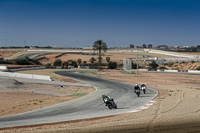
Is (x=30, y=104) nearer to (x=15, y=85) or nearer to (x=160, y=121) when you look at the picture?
(x=15, y=85)

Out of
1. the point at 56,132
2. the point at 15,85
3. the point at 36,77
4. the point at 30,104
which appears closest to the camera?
the point at 56,132

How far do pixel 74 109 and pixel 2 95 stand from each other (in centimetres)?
1128

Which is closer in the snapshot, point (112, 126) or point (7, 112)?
point (112, 126)

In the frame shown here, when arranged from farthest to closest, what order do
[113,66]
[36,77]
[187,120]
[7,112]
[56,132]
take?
[113,66]
[36,77]
[7,112]
[187,120]
[56,132]

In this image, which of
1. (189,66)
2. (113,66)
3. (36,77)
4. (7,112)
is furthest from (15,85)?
(189,66)

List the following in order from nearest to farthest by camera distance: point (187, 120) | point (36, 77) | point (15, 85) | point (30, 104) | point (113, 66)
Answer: point (187, 120) < point (30, 104) < point (15, 85) < point (36, 77) < point (113, 66)

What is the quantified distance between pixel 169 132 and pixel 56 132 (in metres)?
3.65

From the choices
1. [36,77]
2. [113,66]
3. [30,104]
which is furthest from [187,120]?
[113,66]

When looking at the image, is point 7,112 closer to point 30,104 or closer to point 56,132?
point 30,104

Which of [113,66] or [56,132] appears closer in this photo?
[56,132]

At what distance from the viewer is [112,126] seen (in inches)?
339

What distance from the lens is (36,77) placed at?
161 ft

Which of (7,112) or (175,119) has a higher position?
(175,119)

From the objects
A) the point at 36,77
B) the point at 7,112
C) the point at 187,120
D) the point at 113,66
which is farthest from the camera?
the point at 113,66
